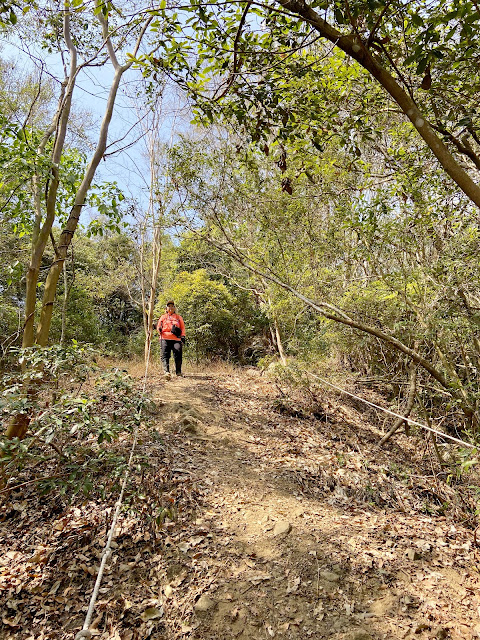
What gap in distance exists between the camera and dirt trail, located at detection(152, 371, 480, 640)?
99.2 inches

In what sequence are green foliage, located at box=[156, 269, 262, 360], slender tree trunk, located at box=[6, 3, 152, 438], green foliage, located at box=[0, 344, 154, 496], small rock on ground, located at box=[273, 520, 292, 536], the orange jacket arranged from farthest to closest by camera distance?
green foliage, located at box=[156, 269, 262, 360] → the orange jacket → slender tree trunk, located at box=[6, 3, 152, 438] → small rock on ground, located at box=[273, 520, 292, 536] → green foliage, located at box=[0, 344, 154, 496]

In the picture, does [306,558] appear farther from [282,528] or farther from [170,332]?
[170,332]

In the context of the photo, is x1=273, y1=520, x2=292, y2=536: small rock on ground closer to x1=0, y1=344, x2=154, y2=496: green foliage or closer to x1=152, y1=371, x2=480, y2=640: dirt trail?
x1=152, y1=371, x2=480, y2=640: dirt trail

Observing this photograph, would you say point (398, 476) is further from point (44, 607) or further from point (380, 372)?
point (44, 607)

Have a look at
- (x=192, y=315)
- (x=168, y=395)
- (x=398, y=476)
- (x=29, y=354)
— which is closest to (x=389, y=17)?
(x=29, y=354)

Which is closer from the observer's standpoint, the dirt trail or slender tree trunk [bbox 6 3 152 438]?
the dirt trail

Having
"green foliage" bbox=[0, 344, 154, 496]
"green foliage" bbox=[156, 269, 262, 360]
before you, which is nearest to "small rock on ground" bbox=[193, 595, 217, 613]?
"green foliage" bbox=[0, 344, 154, 496]

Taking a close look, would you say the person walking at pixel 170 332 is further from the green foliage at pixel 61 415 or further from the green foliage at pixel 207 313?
the green foliage at pixel 207 313

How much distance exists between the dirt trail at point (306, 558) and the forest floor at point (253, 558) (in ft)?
0.03

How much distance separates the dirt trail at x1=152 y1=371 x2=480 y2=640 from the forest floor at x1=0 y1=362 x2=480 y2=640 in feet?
0.03

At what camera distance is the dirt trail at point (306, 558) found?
2520mm

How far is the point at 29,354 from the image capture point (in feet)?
9.78

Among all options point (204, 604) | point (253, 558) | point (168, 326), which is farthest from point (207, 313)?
point (204, 604)

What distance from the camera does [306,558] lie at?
3051 mm
